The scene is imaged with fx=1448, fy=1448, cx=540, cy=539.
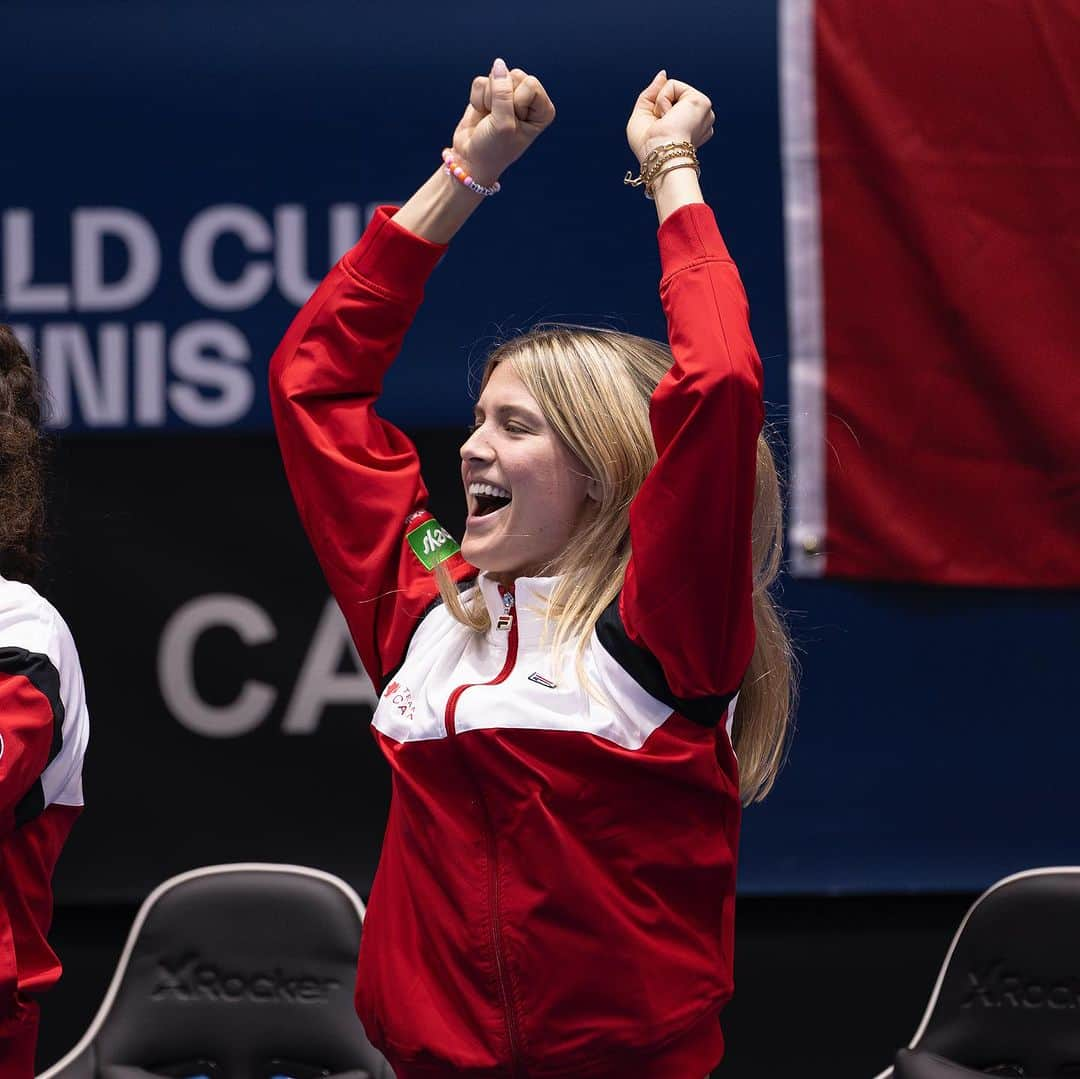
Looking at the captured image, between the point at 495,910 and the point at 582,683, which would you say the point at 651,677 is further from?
the point at 495,910

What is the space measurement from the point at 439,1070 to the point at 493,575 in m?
0.49

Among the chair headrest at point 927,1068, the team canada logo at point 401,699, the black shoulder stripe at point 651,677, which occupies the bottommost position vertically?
the chair headrest at point 927,1068

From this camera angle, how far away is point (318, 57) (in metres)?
2.48

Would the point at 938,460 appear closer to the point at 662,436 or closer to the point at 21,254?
the point at 662,436

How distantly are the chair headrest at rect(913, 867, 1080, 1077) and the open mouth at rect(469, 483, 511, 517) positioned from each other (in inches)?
42.5

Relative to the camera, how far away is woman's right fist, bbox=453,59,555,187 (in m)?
1.51

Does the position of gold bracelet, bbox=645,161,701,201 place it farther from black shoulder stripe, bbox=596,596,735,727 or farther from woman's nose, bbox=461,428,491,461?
black shoulder stripe, bbox=596,596,735,727

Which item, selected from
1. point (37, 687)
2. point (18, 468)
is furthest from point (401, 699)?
point (18, 468)

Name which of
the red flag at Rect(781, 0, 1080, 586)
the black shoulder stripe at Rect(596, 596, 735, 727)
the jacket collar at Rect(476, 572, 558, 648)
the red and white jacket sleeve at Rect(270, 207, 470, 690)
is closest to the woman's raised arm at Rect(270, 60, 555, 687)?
the red and white jacket sleeve at Rect(270, 207, 470, 690)

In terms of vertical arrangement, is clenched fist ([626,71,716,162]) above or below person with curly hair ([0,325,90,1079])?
above

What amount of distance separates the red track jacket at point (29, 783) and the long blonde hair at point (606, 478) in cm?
39

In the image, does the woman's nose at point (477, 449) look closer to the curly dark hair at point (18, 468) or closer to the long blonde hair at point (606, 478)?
the long blonde hair at point (606, 478)

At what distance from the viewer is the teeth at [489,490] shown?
150cm

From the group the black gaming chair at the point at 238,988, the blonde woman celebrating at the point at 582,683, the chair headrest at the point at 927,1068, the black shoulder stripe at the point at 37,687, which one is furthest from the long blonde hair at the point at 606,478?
the black gaming chair at the point at 238,988
